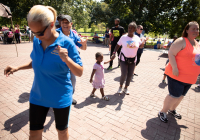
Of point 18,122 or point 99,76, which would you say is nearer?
point 18,122

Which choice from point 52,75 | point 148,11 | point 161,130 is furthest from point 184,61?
point 148,11

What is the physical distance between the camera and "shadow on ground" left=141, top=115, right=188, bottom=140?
2.58 metres

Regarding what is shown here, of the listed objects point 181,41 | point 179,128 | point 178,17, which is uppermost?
point 178,17

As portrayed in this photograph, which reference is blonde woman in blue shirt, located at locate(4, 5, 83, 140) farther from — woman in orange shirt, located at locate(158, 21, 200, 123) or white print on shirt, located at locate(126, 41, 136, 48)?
white print on shirt, located at locate(126, 41, 136, 48)

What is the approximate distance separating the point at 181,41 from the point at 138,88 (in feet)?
8.35

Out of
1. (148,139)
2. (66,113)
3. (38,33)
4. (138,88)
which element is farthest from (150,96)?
(38,33)

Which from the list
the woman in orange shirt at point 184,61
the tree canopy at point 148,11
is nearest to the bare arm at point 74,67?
the woman in orange shirt at point 184,61

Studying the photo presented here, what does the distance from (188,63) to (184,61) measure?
82 millimetres

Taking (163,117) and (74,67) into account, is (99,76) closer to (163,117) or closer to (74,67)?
(163,117)

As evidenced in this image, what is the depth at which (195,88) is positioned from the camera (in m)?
5.12

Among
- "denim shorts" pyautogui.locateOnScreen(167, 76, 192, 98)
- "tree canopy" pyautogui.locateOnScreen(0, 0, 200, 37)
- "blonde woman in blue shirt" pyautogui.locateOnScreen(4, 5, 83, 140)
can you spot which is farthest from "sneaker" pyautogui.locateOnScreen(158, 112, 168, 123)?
"tree canopy" pyautogui.locateOnScreen(0, 0, 200, 37)

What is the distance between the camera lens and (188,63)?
2578mm

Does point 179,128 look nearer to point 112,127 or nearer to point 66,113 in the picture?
point 112,127

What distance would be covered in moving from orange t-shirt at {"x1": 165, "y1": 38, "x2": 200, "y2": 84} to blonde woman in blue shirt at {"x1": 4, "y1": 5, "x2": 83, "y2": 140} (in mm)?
2120
